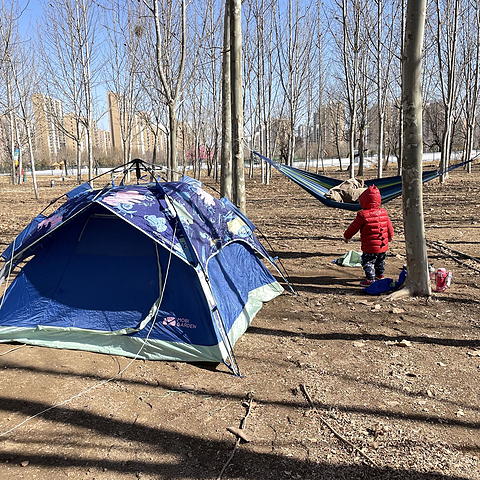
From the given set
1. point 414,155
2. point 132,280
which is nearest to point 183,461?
point 132,280

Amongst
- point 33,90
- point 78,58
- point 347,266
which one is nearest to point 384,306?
point 347,266

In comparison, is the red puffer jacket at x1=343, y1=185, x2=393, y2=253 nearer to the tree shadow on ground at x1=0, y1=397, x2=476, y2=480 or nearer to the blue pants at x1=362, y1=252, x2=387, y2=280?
the blue pants at x1=362, y1=252, x2=387, y2=280

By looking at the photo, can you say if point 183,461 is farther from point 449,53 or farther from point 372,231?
point 449,53

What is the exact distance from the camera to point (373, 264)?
5.00 m

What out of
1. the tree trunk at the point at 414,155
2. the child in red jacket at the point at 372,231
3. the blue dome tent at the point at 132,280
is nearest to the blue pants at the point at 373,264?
the child in red jacket at the point at 372,231

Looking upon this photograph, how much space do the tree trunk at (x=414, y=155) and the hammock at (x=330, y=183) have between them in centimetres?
192

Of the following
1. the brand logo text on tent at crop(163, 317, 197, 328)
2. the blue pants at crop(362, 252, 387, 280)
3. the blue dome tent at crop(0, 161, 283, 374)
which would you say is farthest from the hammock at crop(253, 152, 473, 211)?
the brand logo text on tent at crop(163, 317, 197, 328)

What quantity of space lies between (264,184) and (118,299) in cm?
1615

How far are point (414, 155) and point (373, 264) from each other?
54.8 inches

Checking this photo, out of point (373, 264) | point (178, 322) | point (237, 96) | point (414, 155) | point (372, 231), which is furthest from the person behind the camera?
point (237, 96)

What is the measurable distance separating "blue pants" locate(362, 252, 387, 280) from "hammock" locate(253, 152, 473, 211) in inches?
57.2

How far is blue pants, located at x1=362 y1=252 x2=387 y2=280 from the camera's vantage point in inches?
194

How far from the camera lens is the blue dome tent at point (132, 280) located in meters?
3.45

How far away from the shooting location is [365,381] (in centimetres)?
300
